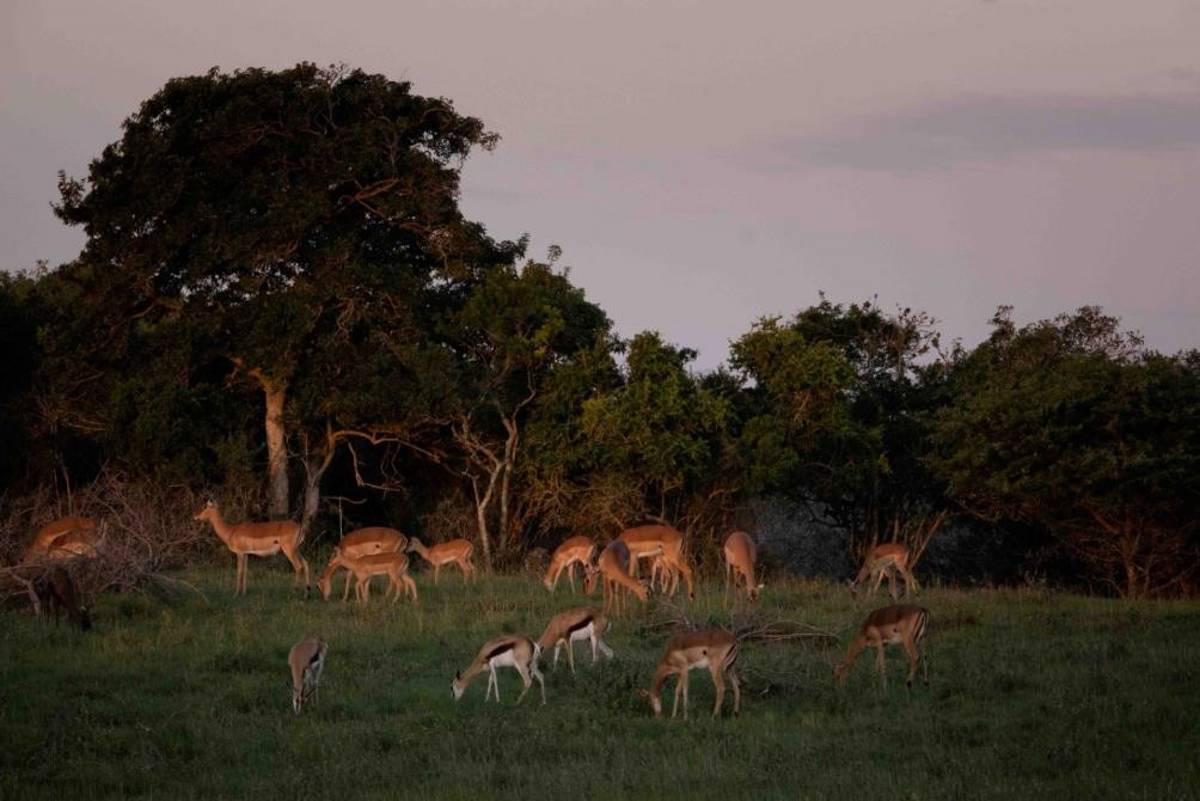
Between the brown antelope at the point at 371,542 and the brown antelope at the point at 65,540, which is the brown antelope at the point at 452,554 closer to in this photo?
the brown antelope at the point at 371,542

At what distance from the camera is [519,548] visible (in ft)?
85.0

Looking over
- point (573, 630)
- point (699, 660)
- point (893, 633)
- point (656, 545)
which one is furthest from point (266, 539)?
point (893, 633)

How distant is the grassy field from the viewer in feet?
31.8

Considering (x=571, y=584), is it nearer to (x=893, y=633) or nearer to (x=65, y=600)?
(x=65, y=600)

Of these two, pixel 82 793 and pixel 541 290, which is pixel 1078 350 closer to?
pixel 541 290

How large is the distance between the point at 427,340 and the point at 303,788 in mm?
15446

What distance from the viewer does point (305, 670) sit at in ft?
40.2

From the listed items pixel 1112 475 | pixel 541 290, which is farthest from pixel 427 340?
pixel 1112 475

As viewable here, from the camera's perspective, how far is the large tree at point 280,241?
78.1ft

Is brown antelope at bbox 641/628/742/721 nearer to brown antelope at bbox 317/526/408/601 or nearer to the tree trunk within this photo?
brown antelope at bbox 317/526/408/601

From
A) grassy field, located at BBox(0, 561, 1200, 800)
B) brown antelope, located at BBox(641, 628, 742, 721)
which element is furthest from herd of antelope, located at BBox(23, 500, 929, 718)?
grassy field, located at BBox(0, 561, 1200, 800)

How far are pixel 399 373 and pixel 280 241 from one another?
283 cm

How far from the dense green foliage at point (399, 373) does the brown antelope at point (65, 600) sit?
7.80 m

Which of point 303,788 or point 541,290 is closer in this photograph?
point 303,788
